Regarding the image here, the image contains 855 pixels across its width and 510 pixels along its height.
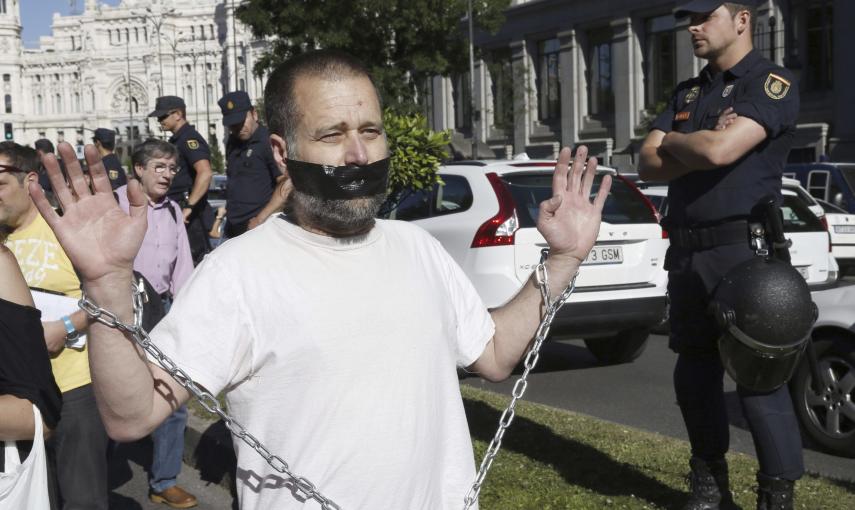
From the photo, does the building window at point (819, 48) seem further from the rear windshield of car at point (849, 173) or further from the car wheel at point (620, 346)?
the car wheel at point (620, 346)

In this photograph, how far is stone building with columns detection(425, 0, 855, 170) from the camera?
1236 inches

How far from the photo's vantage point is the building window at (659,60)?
36781mm

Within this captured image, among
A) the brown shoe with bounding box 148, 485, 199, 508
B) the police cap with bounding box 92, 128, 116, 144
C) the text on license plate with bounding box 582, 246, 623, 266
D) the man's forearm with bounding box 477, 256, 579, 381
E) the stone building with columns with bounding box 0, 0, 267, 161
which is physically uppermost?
the stone building with columns with bounding box 0, 0, 267, 161

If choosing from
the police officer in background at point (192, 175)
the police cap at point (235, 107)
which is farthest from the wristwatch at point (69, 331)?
the police officer in background at point (192, 175)

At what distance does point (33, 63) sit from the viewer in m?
175

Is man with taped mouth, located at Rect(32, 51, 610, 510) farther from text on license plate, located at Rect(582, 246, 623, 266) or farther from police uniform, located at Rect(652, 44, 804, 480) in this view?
text on license plate, located at Rect(582, 246, 623, 266)

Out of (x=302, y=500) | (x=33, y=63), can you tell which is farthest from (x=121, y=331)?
(x=33, y=63)

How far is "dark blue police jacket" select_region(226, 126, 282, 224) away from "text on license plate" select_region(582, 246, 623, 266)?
2.90 m

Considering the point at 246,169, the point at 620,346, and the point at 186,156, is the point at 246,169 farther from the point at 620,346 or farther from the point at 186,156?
the point at 620,346

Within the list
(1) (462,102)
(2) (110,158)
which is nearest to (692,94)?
(2) (110,158)

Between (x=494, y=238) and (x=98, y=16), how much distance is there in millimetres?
174572

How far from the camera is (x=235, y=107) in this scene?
732 cm

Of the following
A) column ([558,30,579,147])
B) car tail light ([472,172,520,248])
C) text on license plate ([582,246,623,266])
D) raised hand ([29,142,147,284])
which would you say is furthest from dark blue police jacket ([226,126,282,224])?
column ([558,30,579,147])

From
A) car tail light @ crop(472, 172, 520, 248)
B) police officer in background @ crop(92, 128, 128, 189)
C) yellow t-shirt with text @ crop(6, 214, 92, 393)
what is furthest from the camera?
police officer in background @ crop(92, 128, 128, 189)
